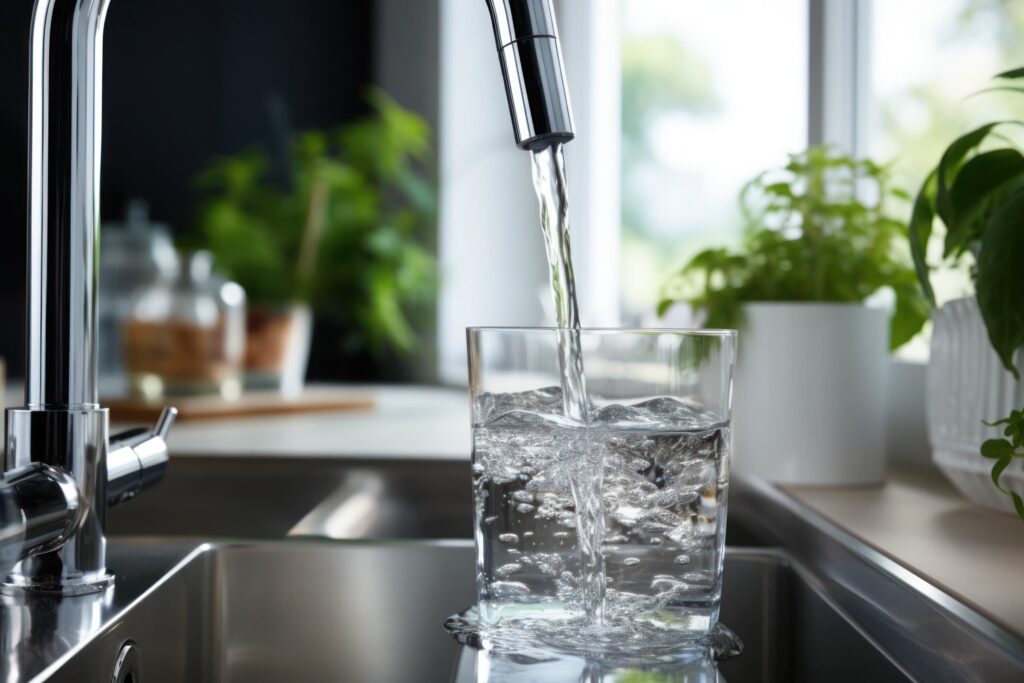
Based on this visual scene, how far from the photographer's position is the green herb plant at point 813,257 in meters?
0.89

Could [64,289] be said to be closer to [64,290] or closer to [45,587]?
[64,290]

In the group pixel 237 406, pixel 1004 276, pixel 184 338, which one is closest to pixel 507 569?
pixel 1004 276

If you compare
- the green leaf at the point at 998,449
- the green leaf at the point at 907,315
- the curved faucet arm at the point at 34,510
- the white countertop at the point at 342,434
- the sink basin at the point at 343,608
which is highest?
the green leaf at the point at 907,315

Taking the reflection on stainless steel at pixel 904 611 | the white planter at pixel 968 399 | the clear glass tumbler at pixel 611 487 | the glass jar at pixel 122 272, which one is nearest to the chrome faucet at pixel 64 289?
the clear glass tumbler at pixel 611 487

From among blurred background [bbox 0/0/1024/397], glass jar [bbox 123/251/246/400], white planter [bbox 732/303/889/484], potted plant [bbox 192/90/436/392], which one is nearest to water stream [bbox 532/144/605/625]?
white planter [bbox 732/303/889/484]

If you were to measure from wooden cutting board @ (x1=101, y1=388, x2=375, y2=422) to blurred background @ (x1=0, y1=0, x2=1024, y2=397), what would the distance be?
0.06 m

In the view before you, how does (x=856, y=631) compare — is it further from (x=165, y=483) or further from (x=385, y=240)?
(x=385, y=240)

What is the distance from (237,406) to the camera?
1579mm

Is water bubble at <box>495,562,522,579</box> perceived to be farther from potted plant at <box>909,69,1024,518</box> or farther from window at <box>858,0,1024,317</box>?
window at <box>858,0,1024,317</box>

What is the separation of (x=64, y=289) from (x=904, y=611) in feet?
1.53

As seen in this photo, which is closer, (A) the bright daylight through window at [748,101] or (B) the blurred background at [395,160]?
(A) the bright daylight through window at [748,101]

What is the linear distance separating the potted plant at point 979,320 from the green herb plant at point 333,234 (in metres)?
1.37

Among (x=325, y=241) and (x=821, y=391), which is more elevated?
(x=325, y=241)

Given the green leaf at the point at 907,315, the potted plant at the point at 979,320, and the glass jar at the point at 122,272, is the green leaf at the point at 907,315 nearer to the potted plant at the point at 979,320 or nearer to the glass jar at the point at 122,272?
the potted plant at the point at 979,320
